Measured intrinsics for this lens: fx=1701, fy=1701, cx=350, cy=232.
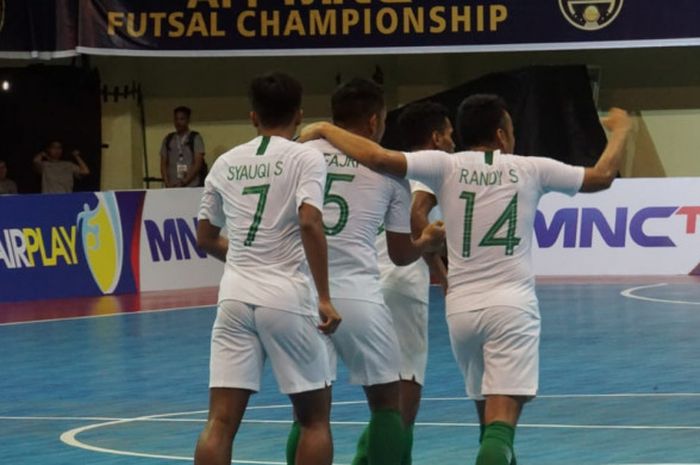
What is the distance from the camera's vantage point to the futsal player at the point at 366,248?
7.29 metres

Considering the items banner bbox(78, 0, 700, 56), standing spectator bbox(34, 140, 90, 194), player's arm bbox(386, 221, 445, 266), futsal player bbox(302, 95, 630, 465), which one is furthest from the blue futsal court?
banner bbox(78, 0, 700, 56)

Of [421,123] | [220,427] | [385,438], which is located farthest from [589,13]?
[220,427]

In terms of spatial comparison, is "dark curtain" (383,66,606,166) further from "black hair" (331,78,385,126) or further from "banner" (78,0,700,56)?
"black hair" (331,78,385,126)

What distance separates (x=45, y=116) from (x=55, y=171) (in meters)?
2.49

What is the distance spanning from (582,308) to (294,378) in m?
11.4

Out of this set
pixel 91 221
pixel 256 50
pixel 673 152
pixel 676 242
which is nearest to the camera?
pixel 91 221

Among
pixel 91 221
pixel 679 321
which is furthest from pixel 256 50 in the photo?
pixel 679 321

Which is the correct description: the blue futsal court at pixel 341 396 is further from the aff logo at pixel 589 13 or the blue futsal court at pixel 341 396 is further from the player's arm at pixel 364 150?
the aff logo at pixel 589 13

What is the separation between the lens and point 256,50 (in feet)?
78.9

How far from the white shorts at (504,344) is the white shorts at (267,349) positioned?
2.07 ft

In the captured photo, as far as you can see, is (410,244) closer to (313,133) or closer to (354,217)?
(354,217)

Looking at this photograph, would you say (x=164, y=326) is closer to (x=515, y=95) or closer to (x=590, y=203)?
(x=590, y=203)

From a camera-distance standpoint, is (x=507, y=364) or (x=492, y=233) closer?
(x=507, y=364)

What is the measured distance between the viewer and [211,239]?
732 centimetres
